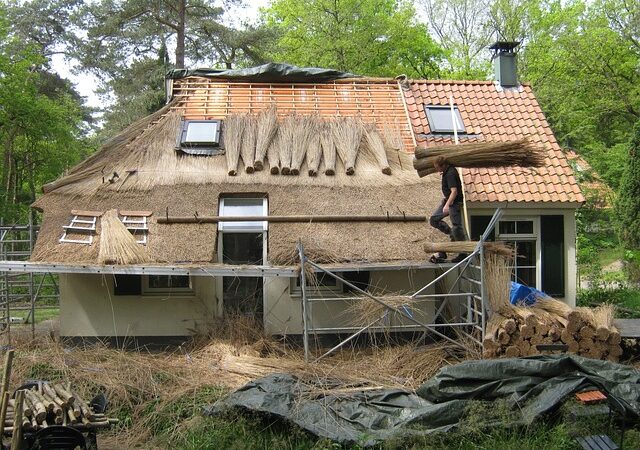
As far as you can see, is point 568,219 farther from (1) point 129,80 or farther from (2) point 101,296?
(1) point 129,80

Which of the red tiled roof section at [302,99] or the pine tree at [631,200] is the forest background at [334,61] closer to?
the pine tree at [631,200]

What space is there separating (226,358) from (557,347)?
4.68 m

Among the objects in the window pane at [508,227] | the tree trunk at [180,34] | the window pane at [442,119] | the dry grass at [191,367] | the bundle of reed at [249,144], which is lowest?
the dry grass at [191,367]

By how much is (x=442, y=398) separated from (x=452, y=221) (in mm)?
3605

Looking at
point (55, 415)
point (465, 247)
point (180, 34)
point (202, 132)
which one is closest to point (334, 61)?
point (180, 34)

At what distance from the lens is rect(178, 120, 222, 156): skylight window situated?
11867 mm

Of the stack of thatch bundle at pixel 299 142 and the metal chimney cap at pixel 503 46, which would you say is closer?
the stack of thatch bundle at pixel 299 142

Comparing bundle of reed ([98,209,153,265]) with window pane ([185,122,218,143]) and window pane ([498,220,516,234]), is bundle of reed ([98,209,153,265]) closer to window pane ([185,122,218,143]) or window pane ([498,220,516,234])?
window pane ([185,122,218,143])

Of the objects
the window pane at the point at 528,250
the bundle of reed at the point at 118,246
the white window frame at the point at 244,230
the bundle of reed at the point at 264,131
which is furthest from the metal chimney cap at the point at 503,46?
the bundle of reed at the point at 118,246

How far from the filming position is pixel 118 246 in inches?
374

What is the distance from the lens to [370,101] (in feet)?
46.1

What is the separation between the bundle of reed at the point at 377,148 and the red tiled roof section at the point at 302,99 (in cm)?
66

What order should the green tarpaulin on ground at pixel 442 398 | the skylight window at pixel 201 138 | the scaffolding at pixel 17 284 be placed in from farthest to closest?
the skylight window at pixel 201 138 < the scaffolding at pixel 17 284 < the green tarpaulin on ground at pixel 442 398

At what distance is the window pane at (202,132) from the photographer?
12.1 m
